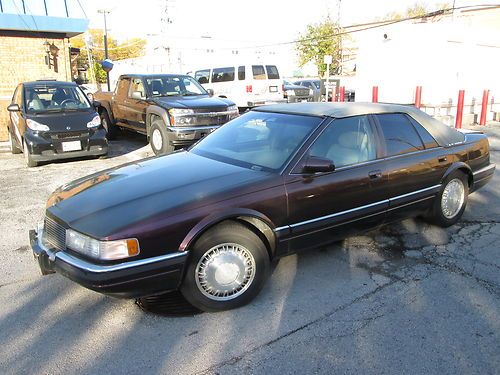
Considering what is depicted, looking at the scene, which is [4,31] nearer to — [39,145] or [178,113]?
[39,145]

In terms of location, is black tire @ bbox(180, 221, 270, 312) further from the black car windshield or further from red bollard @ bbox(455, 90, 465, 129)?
red bollard @ bbox(455, 90, 465, 129)

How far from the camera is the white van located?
17.4 m

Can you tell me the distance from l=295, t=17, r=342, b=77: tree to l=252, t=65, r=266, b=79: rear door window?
20.9 m

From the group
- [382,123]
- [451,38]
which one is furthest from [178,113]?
[451,38]

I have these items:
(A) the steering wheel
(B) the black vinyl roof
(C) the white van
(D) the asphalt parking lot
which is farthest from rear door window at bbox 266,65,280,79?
(D) the asphalt parking lot

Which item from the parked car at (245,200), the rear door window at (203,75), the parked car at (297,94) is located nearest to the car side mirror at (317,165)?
the parked car at (245,200)

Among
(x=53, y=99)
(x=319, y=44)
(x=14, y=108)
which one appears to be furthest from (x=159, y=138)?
(x=319, y=44)

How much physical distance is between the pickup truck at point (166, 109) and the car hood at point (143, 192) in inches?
195

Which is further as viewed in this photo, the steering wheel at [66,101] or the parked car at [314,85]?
the parked car at [314,85]

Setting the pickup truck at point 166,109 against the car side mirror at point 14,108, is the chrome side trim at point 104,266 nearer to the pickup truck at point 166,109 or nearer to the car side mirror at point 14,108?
the pickup truck at point 166,109

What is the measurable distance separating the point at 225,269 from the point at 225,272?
2cm

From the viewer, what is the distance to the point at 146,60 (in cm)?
4916

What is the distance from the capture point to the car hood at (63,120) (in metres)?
8.28

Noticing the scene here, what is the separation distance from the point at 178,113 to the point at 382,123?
17.4ft
